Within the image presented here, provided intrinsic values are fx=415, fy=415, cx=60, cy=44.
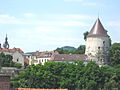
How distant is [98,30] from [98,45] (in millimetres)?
3462

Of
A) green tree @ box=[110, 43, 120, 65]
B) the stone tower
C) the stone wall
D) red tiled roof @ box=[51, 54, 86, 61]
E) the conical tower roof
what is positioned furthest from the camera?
red tiled roof @ box=[51, 54, 86, 61]

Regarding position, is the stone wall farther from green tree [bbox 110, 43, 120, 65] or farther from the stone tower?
green tree [bbox 110, 43, 120, 65]

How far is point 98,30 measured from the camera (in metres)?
95.4

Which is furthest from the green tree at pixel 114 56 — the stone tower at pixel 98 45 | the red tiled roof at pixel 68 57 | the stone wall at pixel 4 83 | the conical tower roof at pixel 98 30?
the stone wall at pixel 4 83

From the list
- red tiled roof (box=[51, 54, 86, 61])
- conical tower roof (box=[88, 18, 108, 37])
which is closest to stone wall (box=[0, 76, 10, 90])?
red tiled roof (box=[51, 54, 86, 61])

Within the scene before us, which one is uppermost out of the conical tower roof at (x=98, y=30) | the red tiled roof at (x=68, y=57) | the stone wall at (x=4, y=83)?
the conical tower roof at (x=98, y=30)

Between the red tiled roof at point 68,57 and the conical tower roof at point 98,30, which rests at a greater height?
the conical tower roof at point 98,30

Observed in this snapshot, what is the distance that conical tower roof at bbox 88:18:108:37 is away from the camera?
95.2 meters

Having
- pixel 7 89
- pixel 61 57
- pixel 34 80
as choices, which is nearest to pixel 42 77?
pixel 34 80

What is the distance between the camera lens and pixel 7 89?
17.7 metres

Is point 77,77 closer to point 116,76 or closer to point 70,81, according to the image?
point 70,81

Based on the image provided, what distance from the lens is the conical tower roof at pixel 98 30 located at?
95250 millimetres

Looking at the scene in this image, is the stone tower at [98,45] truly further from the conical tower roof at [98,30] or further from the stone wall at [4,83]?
the stone wall at [4,83]

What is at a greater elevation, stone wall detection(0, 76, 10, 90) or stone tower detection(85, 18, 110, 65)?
stone tower detection(85, 18, 110, 65)
